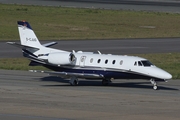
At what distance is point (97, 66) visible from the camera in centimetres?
4006

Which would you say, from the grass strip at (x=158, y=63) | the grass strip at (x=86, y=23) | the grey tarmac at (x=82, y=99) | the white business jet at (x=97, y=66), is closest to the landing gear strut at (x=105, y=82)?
the white business jet at (x=97, y=66)

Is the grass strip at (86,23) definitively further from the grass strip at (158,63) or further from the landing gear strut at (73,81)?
the landing gear strut at (73,81)

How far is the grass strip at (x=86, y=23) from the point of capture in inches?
3076

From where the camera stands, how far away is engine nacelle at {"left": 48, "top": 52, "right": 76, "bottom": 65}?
40.6 meters

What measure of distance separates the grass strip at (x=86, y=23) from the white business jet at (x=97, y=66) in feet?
106

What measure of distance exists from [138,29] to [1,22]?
1884 cm

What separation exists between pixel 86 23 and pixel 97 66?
154 ft

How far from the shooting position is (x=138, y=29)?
83.9 metres

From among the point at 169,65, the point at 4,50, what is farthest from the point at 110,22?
the point at 169,65

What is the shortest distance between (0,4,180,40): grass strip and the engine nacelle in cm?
3271

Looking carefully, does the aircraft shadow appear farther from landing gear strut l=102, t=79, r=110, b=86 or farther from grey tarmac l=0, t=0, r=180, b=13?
grey tarmac l=0, t=0, r=180, b=13

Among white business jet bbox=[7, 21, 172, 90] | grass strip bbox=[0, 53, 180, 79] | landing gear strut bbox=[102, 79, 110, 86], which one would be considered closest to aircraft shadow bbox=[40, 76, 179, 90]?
landing gear strut bbox=[102, 79, 110, 86]

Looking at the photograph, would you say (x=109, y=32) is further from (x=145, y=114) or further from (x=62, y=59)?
(x=145, y=114)

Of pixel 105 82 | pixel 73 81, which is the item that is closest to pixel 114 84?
pixel 105 82
